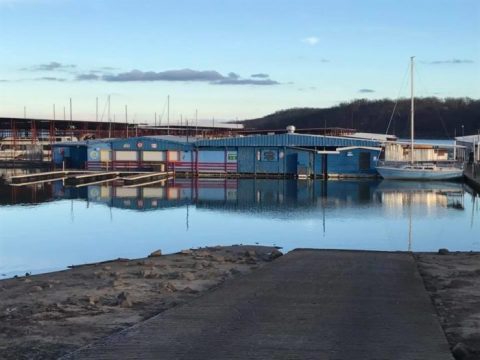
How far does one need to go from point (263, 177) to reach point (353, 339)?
51.4m

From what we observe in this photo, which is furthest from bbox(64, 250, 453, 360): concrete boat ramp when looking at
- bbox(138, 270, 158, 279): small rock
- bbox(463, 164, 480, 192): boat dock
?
bbox(463, 164, 480, 192): boat dock

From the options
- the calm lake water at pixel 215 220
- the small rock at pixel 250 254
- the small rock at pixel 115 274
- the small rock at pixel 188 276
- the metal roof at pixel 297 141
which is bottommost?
the calm lake water at pixel 215 220

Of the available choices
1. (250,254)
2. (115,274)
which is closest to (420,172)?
(250,254)

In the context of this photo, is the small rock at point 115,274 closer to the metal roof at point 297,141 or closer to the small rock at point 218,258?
the small rock at point 218,258

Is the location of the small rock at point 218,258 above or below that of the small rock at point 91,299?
below

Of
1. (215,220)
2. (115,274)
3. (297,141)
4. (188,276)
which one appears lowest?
(215,220)

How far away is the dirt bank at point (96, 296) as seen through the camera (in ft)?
22.6

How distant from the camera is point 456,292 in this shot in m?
9.54

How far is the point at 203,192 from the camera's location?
1646 inches

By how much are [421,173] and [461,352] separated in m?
48.9

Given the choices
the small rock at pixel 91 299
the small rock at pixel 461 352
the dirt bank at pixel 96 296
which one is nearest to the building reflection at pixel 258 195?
the dirt bank at pixel 96 296

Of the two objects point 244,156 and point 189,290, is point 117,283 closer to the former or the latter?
point 189,290

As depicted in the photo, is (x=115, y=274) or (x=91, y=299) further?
(x=115, y=274)

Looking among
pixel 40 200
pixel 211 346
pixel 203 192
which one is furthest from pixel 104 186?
pixel 211 346
